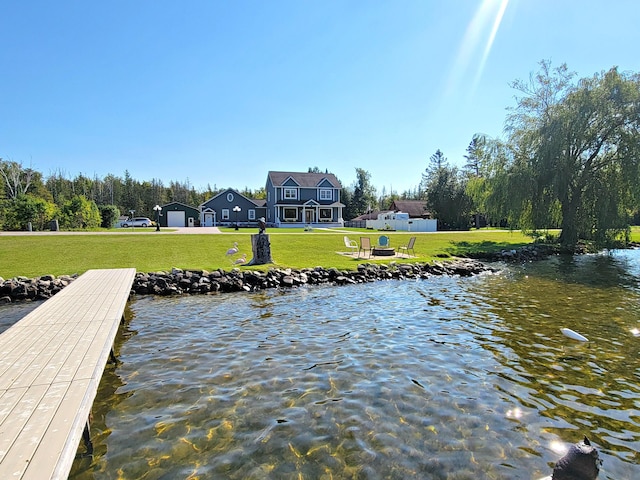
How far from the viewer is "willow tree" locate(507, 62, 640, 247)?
66.1ft

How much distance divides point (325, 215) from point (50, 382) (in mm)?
47061

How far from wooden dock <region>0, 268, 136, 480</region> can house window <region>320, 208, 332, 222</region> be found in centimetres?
4338

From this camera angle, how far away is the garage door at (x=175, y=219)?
5034 cm

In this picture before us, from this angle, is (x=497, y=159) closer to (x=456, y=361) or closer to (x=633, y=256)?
(x=633, y=256)

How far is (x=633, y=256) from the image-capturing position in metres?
22.1

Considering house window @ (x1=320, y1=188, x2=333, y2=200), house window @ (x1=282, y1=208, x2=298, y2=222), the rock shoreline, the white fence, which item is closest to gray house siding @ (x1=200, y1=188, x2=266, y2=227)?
house window @ (x1=282, y1=208, x2=298, y2=222)

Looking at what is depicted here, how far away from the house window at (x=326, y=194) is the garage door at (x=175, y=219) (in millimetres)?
18204

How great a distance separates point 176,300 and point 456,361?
7.38 m

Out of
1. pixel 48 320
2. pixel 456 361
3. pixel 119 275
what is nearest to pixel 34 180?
pixel 119 275

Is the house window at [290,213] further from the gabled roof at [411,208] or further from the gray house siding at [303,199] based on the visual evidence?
the gabled roof at [411,208]

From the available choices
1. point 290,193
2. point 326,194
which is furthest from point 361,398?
point 326,194

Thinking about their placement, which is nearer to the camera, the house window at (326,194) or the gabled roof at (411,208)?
the house window at (326,194)

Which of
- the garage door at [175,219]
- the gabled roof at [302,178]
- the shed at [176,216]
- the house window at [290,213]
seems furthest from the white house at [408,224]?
the garage door at [175,219]

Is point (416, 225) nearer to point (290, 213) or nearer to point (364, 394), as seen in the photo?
point (290, 213)
